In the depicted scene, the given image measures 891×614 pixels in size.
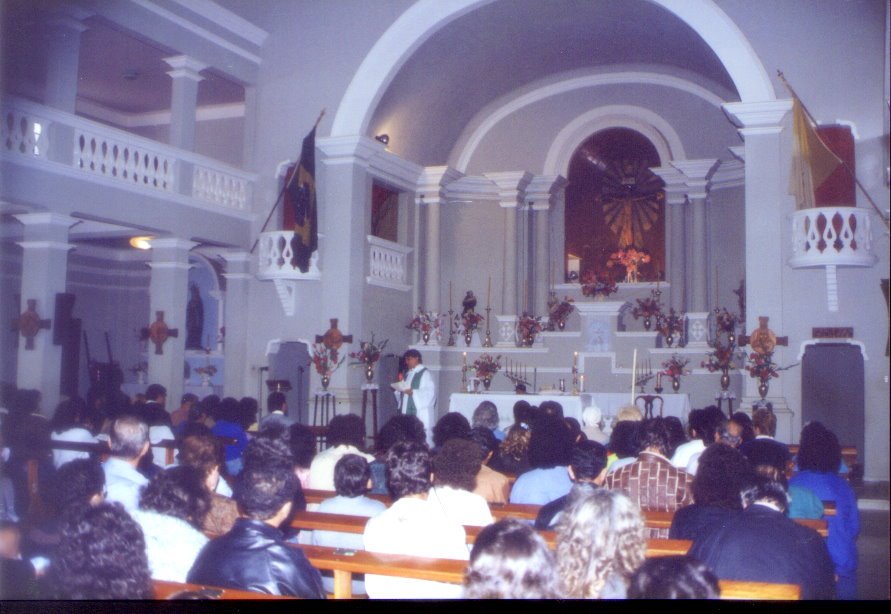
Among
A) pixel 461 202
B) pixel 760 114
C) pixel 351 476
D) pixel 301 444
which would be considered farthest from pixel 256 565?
pixel 461 202

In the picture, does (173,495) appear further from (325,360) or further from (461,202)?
(461,202)

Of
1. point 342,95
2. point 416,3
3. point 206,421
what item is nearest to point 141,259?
point 342,95

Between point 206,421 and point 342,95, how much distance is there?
6800 millimetres

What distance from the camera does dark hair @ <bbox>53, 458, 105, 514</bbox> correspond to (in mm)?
3744

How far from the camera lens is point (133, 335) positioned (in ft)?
62.1

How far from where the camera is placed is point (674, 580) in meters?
2.37

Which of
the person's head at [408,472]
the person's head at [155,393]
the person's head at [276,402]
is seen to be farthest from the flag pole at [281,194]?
the person's head at [408,472]

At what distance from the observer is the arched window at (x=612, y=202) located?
16609 mm

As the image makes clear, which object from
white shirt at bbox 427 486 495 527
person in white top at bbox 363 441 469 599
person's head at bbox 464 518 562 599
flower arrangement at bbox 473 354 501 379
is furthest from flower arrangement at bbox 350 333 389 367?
person's head at bbox 464 518 562 599

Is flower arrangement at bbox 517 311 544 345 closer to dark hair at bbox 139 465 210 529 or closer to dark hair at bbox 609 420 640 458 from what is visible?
dark hair at bbox 609 420 640 458

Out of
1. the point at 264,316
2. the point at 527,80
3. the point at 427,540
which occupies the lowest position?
the point at 427,540

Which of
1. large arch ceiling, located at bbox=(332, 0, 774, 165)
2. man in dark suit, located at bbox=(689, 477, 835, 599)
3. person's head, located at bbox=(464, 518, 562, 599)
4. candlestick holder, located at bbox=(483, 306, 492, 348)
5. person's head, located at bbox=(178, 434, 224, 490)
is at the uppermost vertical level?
large arch ceiling, located at bbox=(332, 0, 774, 165)

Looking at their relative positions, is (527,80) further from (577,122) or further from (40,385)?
(40,385)

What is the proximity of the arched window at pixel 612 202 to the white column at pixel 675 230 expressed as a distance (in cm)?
34
